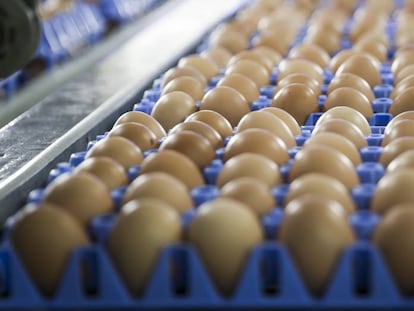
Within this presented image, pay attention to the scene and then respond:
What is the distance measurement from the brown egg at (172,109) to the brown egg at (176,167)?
0.63 m

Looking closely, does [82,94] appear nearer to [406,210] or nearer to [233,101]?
[233,101]

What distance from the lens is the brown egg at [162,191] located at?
1.91m

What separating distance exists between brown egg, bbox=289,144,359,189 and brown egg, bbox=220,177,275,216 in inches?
5.8

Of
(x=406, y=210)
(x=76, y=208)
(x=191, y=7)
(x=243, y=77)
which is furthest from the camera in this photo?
(x=191, y=7)

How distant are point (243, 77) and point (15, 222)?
135cm

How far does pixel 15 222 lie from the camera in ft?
6.01

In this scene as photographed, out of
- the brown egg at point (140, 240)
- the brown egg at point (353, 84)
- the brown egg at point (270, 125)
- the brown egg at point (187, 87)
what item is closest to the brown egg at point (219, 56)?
the brown egg at point (187, 87)

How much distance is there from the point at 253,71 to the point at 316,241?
1584mm

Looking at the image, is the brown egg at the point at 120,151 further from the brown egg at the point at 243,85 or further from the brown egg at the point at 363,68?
the brown egg at the point at 363,68

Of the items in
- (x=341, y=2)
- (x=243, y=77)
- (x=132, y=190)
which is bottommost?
(x=341, y=2)

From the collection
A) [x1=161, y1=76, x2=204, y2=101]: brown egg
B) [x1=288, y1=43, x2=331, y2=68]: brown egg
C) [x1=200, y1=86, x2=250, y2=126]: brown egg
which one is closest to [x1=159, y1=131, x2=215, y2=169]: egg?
[x1=200, y1=86, x2=250, y2=126]: brown egg

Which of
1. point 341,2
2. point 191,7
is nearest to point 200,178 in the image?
point 341,2

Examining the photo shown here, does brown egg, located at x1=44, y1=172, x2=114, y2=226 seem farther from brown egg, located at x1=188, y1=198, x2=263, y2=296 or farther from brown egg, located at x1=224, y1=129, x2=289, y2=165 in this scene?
brown egg, located at x1=224, y1=129, x2=289, y2=165

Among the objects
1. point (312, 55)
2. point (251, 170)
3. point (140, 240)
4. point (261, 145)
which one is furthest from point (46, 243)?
point (312, 55)
